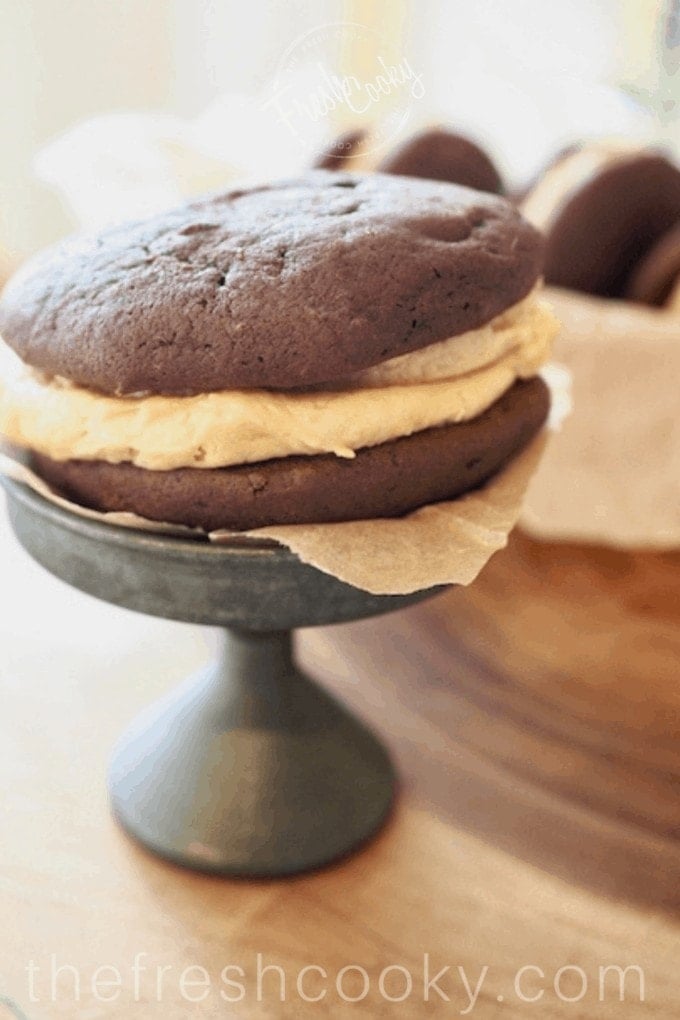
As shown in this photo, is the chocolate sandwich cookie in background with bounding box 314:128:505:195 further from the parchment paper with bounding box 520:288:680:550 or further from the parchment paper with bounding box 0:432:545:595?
the parchment paper with bounding box 0:432:545:595

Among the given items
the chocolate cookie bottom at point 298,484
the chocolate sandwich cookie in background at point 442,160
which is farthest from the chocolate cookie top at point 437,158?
the chocolate cookie bottom at point 298,484

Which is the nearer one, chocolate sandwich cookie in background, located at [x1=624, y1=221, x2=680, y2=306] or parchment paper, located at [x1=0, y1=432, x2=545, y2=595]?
parchment paper, located at [x1=0, y1=432, x2=545, y2=595]

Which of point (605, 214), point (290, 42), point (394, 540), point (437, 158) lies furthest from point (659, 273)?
point (394, 540)

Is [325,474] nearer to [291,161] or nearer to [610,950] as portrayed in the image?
[610,950]

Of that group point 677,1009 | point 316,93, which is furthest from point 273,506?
point 316,93

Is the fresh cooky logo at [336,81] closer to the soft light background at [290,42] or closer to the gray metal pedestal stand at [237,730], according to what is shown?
the soft light background at [290,42]

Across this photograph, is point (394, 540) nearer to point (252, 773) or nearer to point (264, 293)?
point (264, 293)

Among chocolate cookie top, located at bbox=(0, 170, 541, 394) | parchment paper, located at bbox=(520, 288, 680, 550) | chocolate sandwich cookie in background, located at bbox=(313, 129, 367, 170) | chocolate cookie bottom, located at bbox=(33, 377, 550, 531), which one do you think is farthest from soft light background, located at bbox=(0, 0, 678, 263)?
chocolate cookie bottom, located at bbox=(33, 377, 550, 531)
